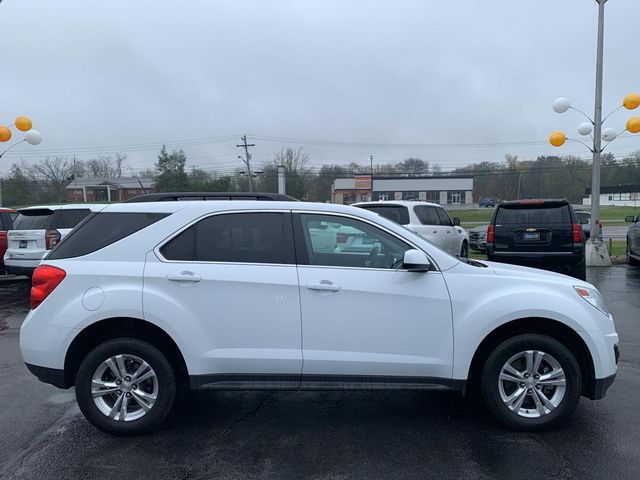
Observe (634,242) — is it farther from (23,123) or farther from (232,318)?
(23,123)

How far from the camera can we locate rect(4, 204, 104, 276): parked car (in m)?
9.97

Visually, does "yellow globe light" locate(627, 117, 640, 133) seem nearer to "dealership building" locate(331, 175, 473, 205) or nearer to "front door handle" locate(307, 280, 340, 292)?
"front door handle" locate(307, 280, 340, 292)

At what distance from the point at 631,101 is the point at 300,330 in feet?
45.1

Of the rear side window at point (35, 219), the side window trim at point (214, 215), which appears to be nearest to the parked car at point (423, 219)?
the rear side window at point (35, 219)

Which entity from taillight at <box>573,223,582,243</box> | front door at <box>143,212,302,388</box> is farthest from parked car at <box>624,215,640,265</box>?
front door at <box>143,212,302,388</box>

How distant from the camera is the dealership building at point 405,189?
70.5 metres

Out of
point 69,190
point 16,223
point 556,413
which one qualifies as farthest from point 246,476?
point 69,190

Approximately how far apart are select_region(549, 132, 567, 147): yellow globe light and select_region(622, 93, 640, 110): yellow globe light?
7.75 feet

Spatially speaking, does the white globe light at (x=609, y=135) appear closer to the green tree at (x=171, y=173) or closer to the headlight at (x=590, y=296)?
the headlight at (x=590, y=296)

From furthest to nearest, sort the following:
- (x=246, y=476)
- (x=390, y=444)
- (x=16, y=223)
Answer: (x=16, y=223) → (x=390, y=444) → (x=246, y=476)

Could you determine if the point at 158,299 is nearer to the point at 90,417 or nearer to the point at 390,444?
the point at 90,417

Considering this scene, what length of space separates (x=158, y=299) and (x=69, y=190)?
55.1 metres

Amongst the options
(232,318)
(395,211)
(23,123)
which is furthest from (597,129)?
(23,123)

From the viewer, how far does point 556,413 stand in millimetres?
3711
